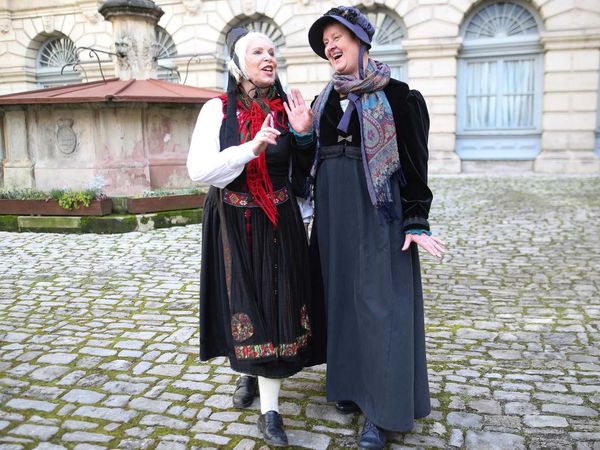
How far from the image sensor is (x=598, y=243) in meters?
7.07

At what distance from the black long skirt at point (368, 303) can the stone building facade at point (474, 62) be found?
40.6 feet

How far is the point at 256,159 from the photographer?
8.86 feet

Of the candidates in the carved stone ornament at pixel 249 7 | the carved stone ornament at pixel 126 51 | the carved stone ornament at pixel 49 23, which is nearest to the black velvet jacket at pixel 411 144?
the carved stone ornament at pixel 126 51

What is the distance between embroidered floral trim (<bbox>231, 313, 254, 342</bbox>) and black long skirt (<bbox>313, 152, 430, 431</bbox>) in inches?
15.7

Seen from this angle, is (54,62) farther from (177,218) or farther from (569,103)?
(569,103)

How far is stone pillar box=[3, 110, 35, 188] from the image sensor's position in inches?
346

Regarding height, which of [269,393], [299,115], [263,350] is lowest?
[269,393]

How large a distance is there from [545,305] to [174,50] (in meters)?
16.8

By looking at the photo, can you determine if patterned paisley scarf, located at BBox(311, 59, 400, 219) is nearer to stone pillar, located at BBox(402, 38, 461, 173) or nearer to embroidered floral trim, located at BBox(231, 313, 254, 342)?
embroidered floral trim, located at BBox(231, 313, 254, 342)

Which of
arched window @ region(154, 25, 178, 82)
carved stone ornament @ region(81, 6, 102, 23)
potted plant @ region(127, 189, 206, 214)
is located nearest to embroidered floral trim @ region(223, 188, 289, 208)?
potted plant @ region(127, 189, 206, 214)

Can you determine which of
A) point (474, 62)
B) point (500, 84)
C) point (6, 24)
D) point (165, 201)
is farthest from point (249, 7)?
point (165, 201)

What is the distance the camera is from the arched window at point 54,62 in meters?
20.5

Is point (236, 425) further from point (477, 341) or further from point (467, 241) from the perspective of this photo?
point (467, 241)

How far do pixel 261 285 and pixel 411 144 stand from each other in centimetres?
93
